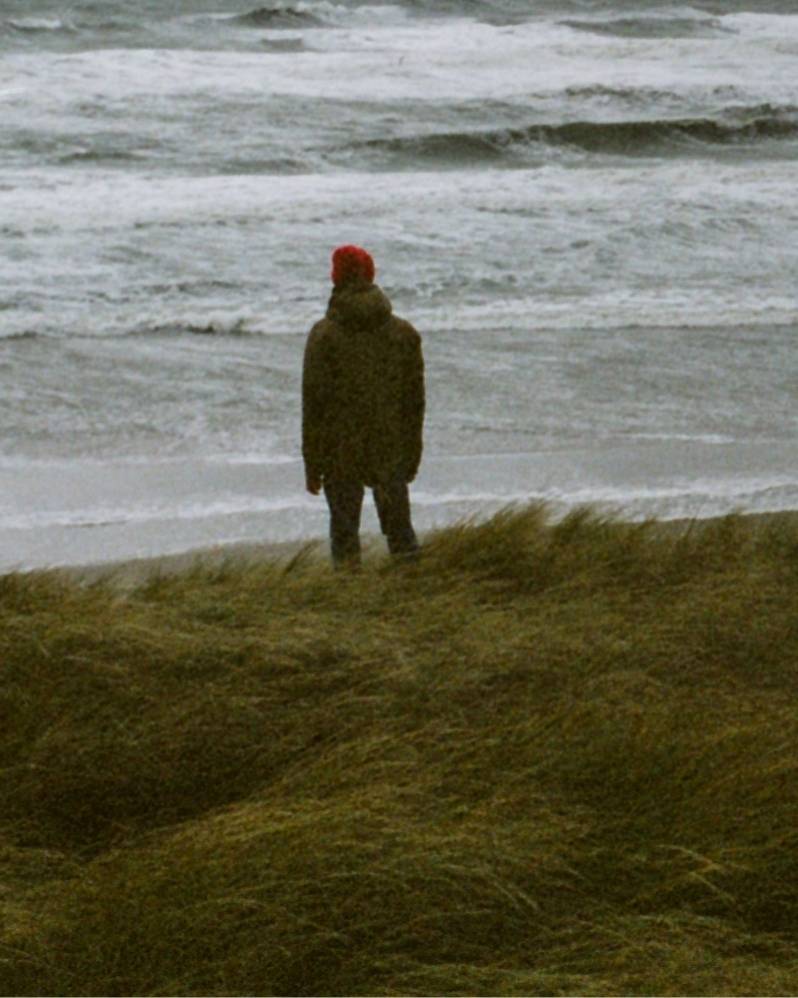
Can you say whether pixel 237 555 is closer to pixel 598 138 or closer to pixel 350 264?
pixel 350 264

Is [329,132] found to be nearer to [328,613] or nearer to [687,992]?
[328,613]

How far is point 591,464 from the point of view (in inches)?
388

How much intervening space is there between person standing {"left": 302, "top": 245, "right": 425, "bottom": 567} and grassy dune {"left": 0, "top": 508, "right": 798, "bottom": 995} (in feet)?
1.78

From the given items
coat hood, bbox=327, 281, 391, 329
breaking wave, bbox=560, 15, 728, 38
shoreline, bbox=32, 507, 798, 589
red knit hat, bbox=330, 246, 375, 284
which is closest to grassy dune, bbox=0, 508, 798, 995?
shoreline, bbox=32, 507, 798, 589

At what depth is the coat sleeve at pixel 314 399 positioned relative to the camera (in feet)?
21.9

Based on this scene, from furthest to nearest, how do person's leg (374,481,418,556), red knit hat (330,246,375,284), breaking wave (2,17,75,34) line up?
breaking wave (2,17,75,34)
person's leg (374,481,418,556)
red knit hat (330,246,375,284)

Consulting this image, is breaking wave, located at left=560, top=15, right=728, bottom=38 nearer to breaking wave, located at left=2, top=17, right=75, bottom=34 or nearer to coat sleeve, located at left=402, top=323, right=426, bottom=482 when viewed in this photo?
breaking wave, located at left=2, top=17, right=75, bottom=34

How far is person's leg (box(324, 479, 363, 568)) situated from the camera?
694 cm

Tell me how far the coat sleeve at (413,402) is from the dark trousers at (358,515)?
0.11m

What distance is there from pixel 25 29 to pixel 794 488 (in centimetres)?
2606

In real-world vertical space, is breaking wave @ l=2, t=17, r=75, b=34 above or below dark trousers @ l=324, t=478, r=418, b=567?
above

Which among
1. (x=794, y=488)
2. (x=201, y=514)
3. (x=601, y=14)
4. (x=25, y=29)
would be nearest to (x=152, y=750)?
(x=201, y=514)

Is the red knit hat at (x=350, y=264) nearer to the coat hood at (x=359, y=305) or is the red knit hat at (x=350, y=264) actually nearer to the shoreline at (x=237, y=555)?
the coat hood at (x=359, y=305)

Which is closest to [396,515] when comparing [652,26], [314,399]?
[314,399]
